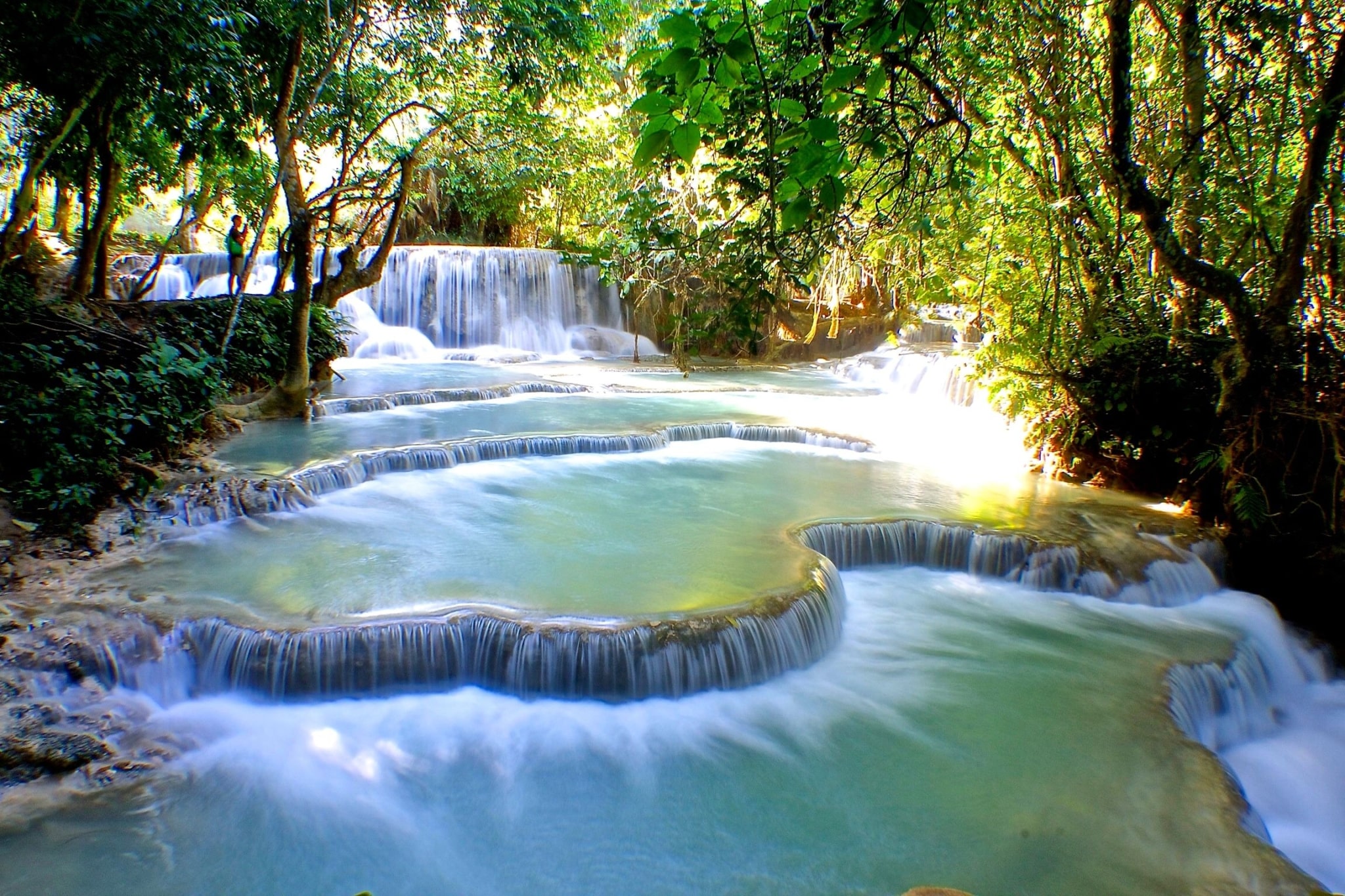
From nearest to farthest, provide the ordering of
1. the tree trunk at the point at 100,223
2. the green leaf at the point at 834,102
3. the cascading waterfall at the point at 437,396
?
the green leaf at the point at 834,102
the tree trunk at the point at 100,223
the cascading waterfall at the point at 437,396

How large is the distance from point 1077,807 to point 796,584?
1.93 m

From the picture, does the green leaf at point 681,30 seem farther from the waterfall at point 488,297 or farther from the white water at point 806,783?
the waterfall at point 488,297

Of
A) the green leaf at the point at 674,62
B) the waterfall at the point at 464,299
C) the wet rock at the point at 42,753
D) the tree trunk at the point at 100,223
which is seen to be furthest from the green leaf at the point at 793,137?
the waterfall at the point at 464,299

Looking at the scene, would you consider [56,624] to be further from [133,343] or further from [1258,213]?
[1258,213]

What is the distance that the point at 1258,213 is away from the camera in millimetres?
5281

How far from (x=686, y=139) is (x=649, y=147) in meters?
0.08

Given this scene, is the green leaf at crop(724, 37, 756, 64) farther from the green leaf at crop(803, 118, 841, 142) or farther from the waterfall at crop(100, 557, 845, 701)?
the waterfall at crop(100, 557, 845, 701)

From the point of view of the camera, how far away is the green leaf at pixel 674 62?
1.34 metres

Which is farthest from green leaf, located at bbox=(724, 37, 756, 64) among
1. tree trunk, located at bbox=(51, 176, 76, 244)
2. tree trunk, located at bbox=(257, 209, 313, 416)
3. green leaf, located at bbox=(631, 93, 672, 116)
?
tree trunk, located at bbox=(51, 176, 76, 244)

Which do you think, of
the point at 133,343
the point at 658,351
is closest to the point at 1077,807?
the point at 133,343

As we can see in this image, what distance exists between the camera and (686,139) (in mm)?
1330

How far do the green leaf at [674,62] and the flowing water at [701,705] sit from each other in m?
3.04

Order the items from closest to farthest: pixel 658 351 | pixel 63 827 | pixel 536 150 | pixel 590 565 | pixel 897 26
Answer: pixel 897 26
pixel 63 827
pixel 590 565
pixel 536 150
pixel 658 351

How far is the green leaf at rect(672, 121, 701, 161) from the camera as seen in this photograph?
1317mm
